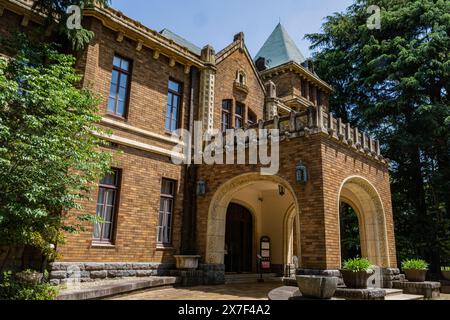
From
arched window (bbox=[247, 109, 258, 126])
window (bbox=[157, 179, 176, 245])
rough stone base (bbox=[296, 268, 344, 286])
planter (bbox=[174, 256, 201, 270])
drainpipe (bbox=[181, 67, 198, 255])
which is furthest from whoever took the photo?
arched window (bbox=[247, 109, 258, 126])

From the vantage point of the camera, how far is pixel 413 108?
1927 cm

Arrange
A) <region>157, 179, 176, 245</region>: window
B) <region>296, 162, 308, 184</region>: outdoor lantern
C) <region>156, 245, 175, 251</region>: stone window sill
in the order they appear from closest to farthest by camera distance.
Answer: <region>296, 162, 308, 184</region>: outdoor lantern
<region>156, 245, 175, 251</region>: stone window sill
<region>157, 179, 176, 245</region>: window

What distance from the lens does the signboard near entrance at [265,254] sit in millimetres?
14922

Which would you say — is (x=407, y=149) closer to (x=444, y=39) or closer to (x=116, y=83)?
(x=444, y=39)

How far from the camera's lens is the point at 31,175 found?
22.0 ft

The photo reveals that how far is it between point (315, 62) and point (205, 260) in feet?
61.6

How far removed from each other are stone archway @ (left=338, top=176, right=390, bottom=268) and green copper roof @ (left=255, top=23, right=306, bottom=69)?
1139cm

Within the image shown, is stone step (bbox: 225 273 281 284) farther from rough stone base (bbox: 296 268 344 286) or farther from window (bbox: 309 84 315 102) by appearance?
window (bbox: 309 84 315 102)

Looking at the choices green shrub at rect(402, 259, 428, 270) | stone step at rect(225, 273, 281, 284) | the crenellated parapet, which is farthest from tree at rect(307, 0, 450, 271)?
the crenellated parapet

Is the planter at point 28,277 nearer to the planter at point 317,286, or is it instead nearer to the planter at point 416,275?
the planter at point 317,286

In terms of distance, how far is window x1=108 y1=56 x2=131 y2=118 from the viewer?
11.0 metres

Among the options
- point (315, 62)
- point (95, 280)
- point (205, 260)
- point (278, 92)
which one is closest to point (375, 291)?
point (205, 260)

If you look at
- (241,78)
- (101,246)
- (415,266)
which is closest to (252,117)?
(241,78)

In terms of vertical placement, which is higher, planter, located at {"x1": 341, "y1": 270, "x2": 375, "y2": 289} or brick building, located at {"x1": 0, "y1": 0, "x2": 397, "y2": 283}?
brick building, located at {"x1": 0, "y1": 0, "x2": 397, "y2": 283}
